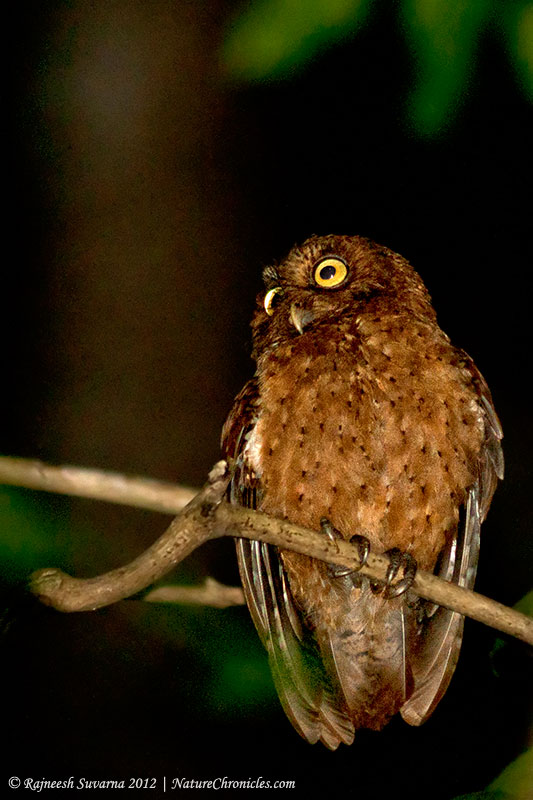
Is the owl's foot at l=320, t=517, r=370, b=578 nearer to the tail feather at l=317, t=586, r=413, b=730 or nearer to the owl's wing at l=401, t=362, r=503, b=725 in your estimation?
the tail feather at l=317, t=586, r=413, b=730

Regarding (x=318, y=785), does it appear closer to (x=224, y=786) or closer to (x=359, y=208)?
(x=224, y=786)

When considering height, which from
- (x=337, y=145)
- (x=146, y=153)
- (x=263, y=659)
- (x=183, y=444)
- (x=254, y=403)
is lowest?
(x=263, y=659)

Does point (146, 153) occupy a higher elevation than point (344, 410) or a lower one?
higher

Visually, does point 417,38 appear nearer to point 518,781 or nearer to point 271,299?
point 271,299

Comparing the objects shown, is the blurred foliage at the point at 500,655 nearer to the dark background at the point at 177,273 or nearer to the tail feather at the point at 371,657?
the dark background at the point at 177,273

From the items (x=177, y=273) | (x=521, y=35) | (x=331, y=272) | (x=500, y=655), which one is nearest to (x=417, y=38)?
(x=521, y=35)

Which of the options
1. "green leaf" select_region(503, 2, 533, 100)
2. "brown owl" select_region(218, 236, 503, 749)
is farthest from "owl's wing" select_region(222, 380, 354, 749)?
"green leaf" select_region(503, 2, 533, 100)

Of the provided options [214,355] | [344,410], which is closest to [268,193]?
[214,355]
